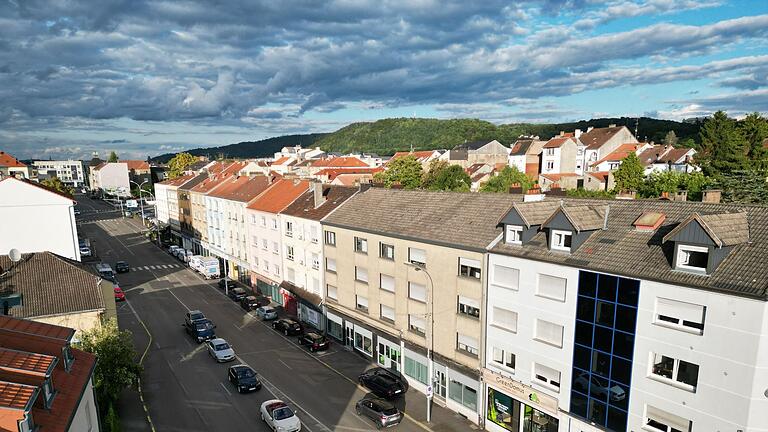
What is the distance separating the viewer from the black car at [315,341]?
39594mm

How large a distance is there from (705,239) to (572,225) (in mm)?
6025

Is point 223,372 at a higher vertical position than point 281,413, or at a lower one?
lower

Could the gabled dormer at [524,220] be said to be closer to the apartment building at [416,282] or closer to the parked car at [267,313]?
the apartment building at [416,282]

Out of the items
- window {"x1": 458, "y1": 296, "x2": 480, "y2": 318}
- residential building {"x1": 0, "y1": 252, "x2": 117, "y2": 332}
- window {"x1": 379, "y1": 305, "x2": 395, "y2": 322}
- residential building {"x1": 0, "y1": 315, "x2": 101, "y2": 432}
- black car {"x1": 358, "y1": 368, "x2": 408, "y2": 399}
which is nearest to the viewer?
residential building {"x1": 0, "y1": 315, "x2": 101, "y2": 432}

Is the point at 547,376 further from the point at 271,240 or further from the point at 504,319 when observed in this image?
the point at 271,240

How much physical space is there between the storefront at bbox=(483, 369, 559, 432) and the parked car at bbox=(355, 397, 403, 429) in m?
5.82

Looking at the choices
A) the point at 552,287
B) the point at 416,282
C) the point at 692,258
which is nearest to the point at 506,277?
the point at 552,287

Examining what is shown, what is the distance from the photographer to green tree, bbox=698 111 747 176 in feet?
200

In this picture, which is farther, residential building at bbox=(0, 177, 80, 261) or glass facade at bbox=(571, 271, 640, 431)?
residential building at bbox=(0, 177, 80, 261)

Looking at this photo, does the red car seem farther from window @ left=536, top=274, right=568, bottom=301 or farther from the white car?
window @ left=536, top=274, right=568, bottom=301

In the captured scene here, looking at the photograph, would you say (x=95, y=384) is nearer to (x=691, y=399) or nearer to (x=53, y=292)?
(x=53, y=292)

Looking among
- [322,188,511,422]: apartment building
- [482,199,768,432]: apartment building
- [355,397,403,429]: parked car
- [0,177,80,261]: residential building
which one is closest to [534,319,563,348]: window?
[482,199,768,432]: apartment building

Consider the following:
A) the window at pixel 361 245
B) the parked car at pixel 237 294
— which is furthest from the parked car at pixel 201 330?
the window at pixel 361 245

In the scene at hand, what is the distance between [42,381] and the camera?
48.7 ft
